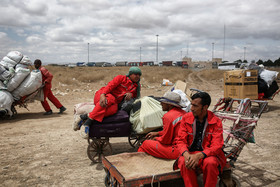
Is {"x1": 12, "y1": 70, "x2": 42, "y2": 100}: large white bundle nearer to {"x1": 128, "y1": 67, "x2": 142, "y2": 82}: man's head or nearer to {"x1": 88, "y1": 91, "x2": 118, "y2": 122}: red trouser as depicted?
{"x1": 88, "y1": 91, "x2": 118, "y2": 122}: red trouser

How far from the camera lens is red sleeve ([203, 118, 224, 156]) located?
304cm

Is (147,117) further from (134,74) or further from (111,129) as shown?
(134,74)

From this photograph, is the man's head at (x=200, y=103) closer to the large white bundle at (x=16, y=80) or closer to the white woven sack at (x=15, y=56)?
the large white bundle at (x=16, y=80)

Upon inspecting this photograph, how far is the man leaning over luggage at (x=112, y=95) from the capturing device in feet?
14.6

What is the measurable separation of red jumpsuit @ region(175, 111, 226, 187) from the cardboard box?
6.66 m

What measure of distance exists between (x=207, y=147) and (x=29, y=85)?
7.06 metres

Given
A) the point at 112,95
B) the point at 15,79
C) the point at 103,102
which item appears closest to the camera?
the point at 103,102

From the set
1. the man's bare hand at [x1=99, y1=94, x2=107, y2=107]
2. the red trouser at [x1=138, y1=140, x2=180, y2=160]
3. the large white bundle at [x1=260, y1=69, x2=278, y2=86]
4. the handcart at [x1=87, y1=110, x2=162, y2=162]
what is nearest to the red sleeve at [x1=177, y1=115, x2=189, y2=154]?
the red trouser at [x1=138, y1=140, x2=180, y2=160]

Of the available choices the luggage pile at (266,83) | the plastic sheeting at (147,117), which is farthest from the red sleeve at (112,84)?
the luggage pile at (266,83)

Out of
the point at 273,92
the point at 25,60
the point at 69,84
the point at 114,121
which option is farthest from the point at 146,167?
the point at 69,84

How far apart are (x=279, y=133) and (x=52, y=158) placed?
5.72 meters

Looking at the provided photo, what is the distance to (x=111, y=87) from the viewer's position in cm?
490

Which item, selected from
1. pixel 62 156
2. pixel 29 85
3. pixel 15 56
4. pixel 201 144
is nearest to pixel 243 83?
pixel 201 144

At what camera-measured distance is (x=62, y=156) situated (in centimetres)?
512
